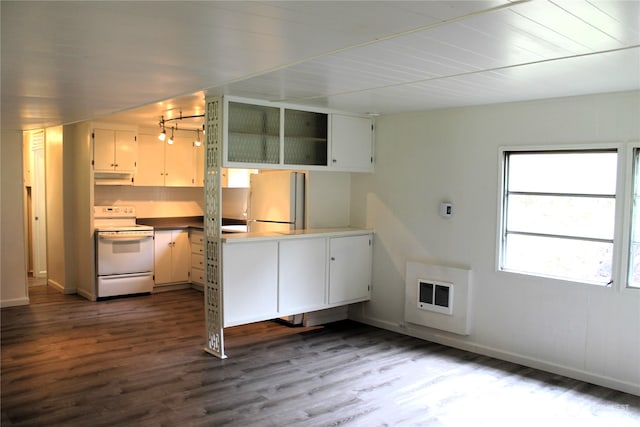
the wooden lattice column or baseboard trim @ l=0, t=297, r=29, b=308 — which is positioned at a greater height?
the wooden lattice column

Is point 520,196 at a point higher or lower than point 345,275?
higher

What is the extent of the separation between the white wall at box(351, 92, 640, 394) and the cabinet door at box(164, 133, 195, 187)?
112 inches

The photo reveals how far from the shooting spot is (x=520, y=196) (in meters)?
4.50

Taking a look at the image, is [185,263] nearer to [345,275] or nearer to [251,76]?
[345,275]

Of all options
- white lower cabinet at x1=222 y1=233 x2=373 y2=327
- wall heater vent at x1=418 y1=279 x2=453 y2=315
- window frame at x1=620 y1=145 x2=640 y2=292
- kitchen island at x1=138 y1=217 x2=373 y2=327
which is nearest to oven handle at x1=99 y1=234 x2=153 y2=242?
kitchen island at x1=138 y1=217 x2=373 y2=327

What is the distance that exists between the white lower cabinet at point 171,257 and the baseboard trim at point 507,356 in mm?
2763

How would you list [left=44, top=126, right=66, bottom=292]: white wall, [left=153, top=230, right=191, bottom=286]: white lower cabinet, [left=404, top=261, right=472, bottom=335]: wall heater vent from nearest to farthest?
1. [left=404, top=261, right=472, bottom=335]: wall heater vent
2. [left=44, top=126, right=66, bottom=292]: white wall
3. [left=153, top=230, right=191, bottom=286]: white lower cabinet

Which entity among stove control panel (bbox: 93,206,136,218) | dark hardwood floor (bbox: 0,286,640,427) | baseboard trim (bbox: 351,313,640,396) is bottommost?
dark hardwood floor (bbox: 0,286,640,427)

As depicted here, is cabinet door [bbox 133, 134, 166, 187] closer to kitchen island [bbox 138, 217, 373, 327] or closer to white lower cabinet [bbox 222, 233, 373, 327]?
kitchen island [bbox 138, 217, 373, 327]

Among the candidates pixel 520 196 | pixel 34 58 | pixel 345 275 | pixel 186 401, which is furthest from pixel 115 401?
pixel 520 196

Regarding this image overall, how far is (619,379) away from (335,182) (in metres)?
3.18

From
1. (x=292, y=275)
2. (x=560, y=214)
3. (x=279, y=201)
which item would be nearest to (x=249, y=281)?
(x=292, y=275)

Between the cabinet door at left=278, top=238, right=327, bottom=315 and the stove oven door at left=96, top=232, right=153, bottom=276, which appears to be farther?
the stove oven door at left=96, top=232, right=153, bottom=276

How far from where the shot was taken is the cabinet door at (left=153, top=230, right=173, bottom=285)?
7004 millimetres
